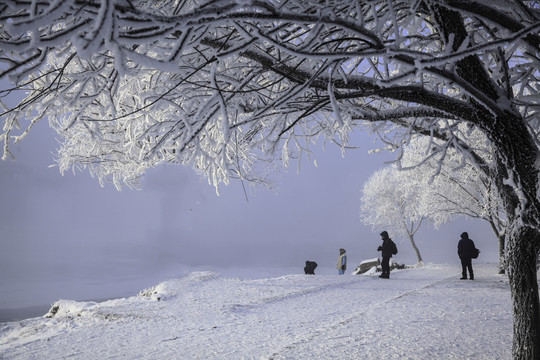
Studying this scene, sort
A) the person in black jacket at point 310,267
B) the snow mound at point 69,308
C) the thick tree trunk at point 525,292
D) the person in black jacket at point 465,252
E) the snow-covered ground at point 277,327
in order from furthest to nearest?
the person in black jacket at point 310,267, the person in black jacket at point 465,252, the snow mound at point 69,308, the snow-covered ground at point 277,327, the thick tree trunk at point 525,292

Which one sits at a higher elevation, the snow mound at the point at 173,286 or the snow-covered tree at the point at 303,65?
the snow-covered tree at the point at 303,65

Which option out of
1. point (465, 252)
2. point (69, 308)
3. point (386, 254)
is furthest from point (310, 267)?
point (69, 308)

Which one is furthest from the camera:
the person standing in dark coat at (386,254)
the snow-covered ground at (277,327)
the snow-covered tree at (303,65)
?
the person standing in dark coat at (386,254)

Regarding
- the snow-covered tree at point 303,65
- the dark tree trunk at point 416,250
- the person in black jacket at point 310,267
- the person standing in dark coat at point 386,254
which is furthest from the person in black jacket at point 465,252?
the dark tree trunk at point 416,250

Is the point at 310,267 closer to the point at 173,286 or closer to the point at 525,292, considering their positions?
the point at 173,286

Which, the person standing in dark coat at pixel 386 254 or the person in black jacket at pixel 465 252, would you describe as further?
the person standing in dark coat at pixel 386 254

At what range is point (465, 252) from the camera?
1123 cm

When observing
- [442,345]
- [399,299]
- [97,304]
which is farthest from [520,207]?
[97,304]

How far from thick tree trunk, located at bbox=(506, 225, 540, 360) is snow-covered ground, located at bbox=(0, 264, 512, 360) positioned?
42cm

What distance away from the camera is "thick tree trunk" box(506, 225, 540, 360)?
3.13 m

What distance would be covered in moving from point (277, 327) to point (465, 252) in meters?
9.36

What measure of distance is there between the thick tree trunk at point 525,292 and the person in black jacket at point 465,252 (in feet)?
29.8

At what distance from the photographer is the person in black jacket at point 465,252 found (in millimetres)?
11086

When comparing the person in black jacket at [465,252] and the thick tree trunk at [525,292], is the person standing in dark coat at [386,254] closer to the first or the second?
the person in black jacket at [465,252]
